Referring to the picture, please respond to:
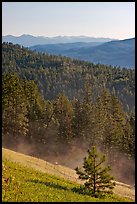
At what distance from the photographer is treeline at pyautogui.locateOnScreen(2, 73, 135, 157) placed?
74.8 meters

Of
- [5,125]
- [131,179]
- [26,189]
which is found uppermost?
[5,125]

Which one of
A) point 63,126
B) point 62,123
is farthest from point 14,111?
point 63,126

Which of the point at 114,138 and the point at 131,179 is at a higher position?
the point at 114,138

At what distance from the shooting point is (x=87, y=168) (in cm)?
2834

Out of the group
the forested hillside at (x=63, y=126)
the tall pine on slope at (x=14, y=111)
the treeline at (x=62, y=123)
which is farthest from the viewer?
the forested hillside at (x=63, y=126)

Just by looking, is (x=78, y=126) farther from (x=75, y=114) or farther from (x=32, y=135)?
(x=32, y=135)

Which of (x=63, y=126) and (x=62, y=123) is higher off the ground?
(x=62, y=123)

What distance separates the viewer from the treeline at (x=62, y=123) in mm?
74750

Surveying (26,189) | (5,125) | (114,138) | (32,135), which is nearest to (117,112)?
(114,138)

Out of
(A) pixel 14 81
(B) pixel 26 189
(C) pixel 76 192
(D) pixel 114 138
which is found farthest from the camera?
(D) pixel 114 138

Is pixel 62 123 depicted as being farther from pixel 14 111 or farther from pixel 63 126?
pixel 14 111

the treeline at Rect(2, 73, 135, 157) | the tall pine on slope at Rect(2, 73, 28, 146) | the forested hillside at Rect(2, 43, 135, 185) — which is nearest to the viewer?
the tall pine on slope at Rect(2, 73, 28, 146)

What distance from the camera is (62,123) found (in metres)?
81.8

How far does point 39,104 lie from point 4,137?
11.0 m
